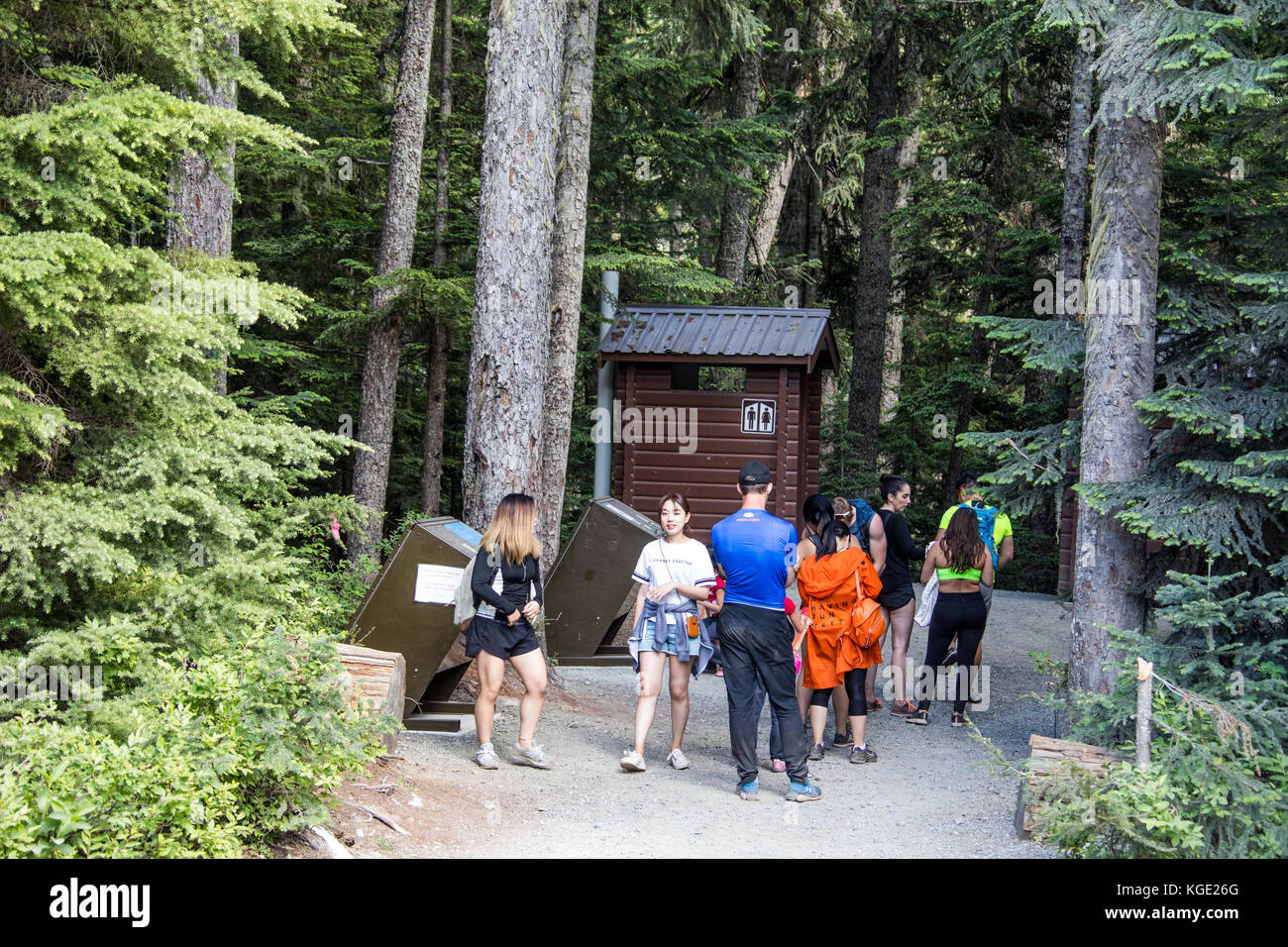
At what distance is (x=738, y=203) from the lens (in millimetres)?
18812

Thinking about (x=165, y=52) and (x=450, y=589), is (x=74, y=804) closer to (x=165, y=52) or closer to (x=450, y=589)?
(x=450, y=589)

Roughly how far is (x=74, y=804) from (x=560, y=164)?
8325 mm

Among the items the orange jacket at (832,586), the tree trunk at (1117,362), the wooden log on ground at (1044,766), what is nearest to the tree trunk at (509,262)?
the orange jacket at (832,586)

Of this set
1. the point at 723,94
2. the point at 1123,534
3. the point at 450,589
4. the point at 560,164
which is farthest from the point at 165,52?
the point at 723,94

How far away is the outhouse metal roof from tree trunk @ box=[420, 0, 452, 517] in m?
2.67

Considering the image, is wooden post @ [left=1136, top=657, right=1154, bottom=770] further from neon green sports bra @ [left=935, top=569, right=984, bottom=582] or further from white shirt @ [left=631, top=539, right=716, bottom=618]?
neon green sports bra @ [left=935, top=569, right=984, bottom=582]

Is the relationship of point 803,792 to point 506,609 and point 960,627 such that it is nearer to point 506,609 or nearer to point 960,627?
point 506,609

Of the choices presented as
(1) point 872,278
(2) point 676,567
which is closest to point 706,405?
(2) point 676,567

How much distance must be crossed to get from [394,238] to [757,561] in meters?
9.06

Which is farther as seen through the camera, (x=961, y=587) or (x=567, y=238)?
(x=567, y=238)

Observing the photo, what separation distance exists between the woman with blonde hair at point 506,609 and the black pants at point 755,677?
1248 mm

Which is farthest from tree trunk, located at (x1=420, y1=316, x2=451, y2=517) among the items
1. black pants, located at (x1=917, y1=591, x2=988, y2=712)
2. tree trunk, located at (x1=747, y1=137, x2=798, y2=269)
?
tree trunk, located at (x1=747, y1=137, x2=798, y2=269)

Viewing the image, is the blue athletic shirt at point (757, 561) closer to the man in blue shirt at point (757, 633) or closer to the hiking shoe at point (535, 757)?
the man in blue shirt at point (757, 633)

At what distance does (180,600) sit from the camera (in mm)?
5973
